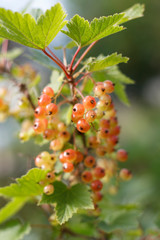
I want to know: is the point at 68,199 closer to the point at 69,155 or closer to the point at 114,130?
the point at 69,155

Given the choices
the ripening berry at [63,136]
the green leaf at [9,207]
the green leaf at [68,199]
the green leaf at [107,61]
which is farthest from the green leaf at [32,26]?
the green leaf at [9,207]

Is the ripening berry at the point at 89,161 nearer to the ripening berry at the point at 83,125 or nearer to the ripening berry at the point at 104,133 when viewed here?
the ripening berry at the point at 104,133

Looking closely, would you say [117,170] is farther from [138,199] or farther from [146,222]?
[138,199]

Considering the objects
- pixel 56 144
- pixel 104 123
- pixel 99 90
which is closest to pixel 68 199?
pixel 56 144

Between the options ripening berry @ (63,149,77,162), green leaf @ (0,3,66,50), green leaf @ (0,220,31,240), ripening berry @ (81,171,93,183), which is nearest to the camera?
green leaf @ (0,3,66,50)

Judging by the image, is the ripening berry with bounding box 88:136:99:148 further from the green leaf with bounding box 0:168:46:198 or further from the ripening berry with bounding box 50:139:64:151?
the green leaf with bounding box 0:168:46:198

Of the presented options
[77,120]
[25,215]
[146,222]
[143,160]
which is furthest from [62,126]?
[25,215]

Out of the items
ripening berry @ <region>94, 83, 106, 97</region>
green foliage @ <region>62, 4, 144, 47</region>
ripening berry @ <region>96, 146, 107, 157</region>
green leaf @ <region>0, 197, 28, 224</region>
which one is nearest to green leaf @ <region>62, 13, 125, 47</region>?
green foliage @ <region>62, 4, 144, 47</region>

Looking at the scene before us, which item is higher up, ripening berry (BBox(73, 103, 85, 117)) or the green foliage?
the green foliage

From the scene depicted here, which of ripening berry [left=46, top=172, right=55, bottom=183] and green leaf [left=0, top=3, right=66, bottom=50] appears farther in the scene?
ripening berry [left=46, top=172, right=55, bottom=183]
